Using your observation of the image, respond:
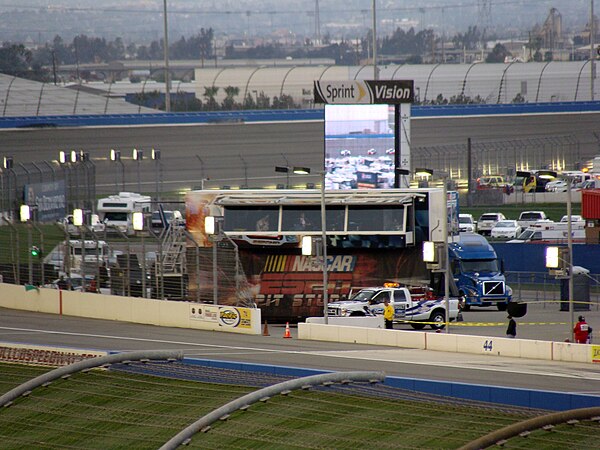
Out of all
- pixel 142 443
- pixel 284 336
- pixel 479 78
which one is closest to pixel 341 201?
pixel 284 336

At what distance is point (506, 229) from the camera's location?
61.3m

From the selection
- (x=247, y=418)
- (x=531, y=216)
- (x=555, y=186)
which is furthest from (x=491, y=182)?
(x=247, y=418)

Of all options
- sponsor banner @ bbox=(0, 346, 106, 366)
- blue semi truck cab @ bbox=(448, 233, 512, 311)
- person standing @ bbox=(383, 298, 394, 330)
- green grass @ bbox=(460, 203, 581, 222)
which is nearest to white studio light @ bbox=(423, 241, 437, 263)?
person standing @ bbox=(383, 298, 394, 330)

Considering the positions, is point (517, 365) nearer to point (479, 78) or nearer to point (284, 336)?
point (284, 336)

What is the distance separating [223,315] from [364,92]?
16.2 m

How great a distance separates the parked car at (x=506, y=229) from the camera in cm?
6072

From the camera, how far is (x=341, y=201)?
42375mm

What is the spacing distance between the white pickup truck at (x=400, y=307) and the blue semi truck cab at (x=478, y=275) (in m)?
5.45

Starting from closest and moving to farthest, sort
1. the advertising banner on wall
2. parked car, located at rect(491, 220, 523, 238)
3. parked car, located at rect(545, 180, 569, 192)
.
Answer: the advertising banner on wall → parked car, located at rect(491, 220, 523, 238) → parked car, located at rect(545, 180, 569, 192)

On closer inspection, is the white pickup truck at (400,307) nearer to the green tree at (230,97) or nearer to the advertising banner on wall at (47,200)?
the advertising banner on wall at (47,200)

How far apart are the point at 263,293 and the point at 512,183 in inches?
1679

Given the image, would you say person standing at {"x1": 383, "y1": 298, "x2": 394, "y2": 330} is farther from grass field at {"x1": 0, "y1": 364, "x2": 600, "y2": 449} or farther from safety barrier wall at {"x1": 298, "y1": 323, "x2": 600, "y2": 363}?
grass field at {"x1": 0, "y1": 364, "x2": 600, "y2": 449}

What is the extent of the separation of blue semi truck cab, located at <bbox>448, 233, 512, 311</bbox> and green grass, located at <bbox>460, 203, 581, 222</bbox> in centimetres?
2289

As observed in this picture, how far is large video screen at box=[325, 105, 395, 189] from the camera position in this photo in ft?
167
